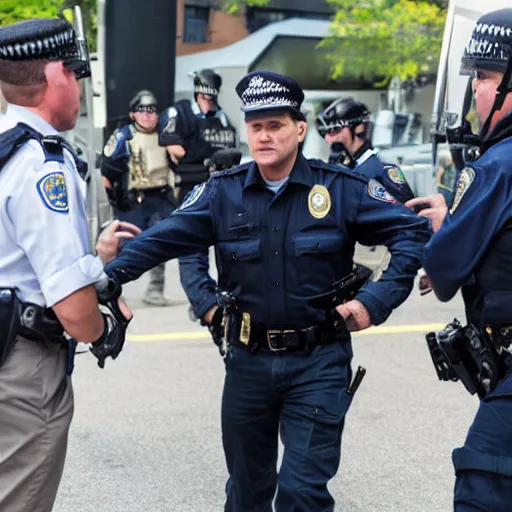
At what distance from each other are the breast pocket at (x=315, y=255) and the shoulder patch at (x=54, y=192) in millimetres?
1008

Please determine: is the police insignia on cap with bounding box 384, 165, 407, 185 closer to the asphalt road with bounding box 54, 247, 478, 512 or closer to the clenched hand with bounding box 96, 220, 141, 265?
the asphalt road with bounding box 54, 247, 478, 512

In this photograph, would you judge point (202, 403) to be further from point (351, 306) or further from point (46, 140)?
point (46, 140)

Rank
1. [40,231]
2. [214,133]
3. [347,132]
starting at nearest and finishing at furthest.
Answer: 1. [40,231]
2. [347,132]
3. [214,133]

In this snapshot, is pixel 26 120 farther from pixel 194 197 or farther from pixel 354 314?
pixel 354 314

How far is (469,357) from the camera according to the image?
318cm

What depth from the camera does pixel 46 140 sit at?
2.86 meters

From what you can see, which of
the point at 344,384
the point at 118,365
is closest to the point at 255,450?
the point at 344,384

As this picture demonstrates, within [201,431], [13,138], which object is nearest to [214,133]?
[201,431]

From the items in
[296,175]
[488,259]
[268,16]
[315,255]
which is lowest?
[268,16]

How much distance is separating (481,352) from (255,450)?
1003 millimetres

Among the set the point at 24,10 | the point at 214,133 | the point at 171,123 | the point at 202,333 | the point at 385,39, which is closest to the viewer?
the point at 202,333

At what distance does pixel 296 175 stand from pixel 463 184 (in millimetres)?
846

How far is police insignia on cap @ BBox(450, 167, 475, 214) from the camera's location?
2.88m

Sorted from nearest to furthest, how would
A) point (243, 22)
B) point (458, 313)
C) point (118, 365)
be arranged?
point (118, 365)
point (458, 313)
point (243, 22)
